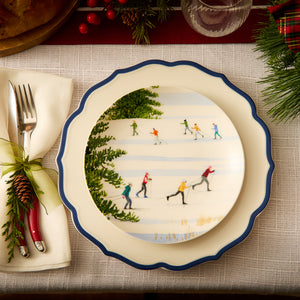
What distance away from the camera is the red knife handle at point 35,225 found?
52 centimetres

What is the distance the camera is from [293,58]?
491 mm

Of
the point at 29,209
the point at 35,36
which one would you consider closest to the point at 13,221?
the point at 29,209

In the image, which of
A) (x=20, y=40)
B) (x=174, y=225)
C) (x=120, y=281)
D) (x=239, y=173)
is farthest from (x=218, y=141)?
(x=20, y=40)

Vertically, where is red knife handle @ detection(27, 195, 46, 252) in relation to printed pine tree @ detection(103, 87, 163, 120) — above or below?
below

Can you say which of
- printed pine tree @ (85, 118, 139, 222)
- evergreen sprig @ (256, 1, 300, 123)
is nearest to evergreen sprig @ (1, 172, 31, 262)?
printed pine tree @ (85, 118, 139, 222)

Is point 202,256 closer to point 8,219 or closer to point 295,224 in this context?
point 295,224

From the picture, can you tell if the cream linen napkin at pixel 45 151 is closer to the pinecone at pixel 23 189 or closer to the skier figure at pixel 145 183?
the pinecone at pixel 23 189

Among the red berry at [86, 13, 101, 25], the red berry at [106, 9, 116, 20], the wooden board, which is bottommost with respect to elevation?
the wooden board

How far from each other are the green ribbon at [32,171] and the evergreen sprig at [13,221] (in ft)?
0.06

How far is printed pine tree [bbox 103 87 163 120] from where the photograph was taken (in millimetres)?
543

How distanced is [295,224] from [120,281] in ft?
1.12

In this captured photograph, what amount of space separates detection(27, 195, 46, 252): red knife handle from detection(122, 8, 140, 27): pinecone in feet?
1.31

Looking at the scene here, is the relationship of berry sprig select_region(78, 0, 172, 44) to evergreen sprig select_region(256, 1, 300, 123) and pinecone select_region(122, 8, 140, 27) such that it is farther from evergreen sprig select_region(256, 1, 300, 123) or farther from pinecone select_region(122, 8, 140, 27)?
evergreen sprig select_region(256, 1, 300, 123)

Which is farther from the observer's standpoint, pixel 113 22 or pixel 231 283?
pixel 113 22
